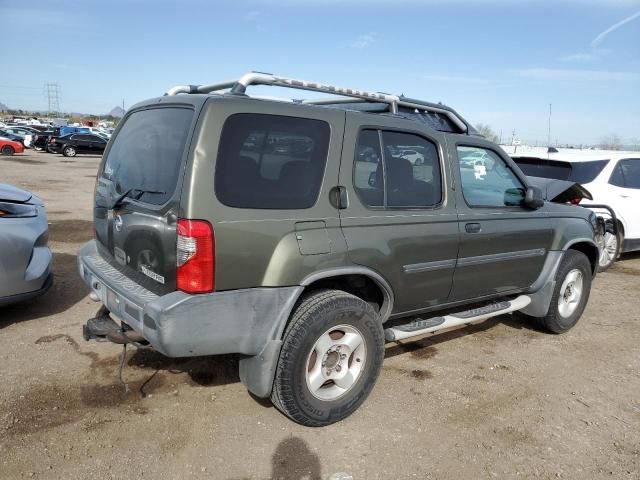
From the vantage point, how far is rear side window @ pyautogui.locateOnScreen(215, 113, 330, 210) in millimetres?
2684

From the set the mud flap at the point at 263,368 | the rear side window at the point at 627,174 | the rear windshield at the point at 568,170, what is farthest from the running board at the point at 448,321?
the rear side window at the point at 627,174

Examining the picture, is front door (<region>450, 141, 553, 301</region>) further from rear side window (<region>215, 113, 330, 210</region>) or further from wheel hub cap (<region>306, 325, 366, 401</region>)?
rear side window (<region>215, 113, 330, 210</region>)

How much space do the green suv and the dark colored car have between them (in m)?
29.8

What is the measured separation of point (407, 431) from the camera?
10.4 feet

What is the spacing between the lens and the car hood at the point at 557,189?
5.79 meters

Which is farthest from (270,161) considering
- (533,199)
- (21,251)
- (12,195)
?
(12,195)

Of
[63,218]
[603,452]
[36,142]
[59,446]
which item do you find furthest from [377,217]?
[36,142]

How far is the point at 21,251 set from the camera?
14.0ft

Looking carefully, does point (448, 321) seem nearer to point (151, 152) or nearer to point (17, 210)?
point (151, 152)

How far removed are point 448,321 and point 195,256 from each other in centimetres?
212

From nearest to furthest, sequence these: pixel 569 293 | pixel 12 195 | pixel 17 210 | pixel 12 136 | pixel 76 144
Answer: pixel 17 210
pixel 12 195
pixel 569 293
pixel 76 144
pixel 12 136

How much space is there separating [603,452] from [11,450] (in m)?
3.43

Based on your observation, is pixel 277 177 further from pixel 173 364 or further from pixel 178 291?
pixel 173 364

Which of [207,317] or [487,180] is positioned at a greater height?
[487,180]
